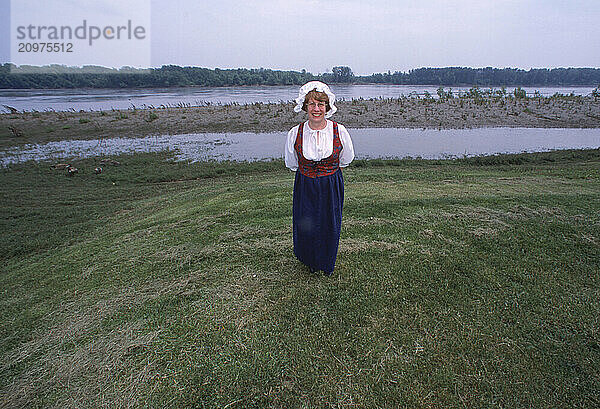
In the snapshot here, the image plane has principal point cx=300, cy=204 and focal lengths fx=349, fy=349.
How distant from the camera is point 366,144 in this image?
53.7 feet

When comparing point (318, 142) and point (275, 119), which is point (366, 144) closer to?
point (275, 119)

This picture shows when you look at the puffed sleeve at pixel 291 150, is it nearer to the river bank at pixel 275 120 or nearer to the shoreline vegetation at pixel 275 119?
the shoreline vegetation at pixel 275 119

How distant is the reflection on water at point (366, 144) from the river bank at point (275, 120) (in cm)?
165

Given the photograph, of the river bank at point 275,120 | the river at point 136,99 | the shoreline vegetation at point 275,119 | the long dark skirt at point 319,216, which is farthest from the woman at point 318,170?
the river at point 136,99

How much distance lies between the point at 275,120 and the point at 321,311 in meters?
21.3

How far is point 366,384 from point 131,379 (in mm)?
1606

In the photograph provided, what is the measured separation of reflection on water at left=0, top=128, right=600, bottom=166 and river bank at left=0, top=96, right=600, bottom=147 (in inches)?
64.9

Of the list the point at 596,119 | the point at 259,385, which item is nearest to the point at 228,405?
the point at 259,385

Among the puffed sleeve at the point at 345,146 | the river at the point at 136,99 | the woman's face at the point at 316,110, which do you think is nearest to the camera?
the woman's face at the point at 316,110

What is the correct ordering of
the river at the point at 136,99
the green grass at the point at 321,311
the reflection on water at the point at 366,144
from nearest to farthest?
1. the green grass at the point at 321,311
2. the reflection on water at the point at 366,144
3. the river at the point at 136,99

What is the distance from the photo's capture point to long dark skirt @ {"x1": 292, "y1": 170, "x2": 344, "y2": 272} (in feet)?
10.5

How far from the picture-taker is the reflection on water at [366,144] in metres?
14.3

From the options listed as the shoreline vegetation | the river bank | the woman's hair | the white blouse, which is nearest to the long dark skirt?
the white blouse

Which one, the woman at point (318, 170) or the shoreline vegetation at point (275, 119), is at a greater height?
the shoreline vegetation at point (275, 119)
